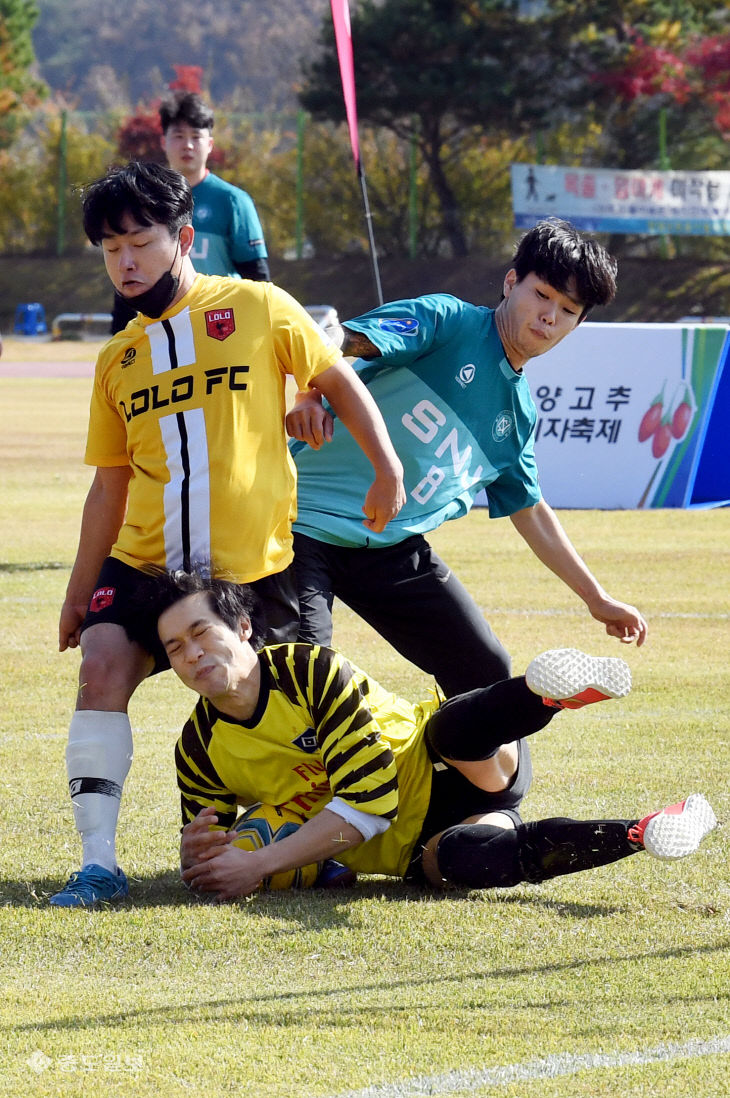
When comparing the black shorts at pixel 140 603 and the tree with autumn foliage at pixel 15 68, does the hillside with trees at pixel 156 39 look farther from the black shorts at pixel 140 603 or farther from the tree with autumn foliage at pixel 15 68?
the black shorts at pixel 140 603

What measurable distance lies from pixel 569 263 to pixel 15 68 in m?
43.3

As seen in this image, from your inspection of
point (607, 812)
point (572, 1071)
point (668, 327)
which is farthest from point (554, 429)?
point (572, 1071)

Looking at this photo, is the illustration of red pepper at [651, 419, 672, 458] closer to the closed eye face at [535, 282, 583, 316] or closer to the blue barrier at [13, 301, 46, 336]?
the closed eye face at [535, 282, 583, 316]

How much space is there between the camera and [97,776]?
143 inches

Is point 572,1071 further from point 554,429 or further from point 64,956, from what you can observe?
point 554,429

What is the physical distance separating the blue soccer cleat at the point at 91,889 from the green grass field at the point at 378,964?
0.06 m

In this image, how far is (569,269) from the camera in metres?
3.90

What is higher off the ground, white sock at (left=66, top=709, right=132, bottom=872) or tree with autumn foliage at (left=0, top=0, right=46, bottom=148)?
tree with autumn foliage at (left=0, top=0, right=46, bottom=148)

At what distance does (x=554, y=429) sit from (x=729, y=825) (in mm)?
6608

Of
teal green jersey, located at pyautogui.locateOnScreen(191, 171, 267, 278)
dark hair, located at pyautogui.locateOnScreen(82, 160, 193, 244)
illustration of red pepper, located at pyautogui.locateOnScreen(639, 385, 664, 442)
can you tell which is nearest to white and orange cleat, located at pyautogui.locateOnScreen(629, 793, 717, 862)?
dark hair, located at pyautogui.locateOnScreen(82, 160, 193, 244)

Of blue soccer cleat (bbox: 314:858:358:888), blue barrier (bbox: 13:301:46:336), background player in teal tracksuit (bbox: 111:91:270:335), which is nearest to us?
blue soccer cleat (bbox: 314:858:358:888)

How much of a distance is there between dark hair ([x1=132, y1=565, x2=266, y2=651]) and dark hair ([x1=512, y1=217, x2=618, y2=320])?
3.68 ft

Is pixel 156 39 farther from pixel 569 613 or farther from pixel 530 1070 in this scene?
pixel 530 1070

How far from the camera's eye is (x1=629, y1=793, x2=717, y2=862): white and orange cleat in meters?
3.42
